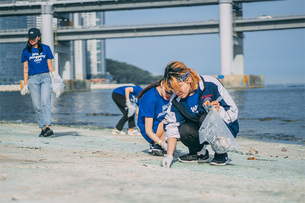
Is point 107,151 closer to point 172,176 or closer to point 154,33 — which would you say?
point 172,176

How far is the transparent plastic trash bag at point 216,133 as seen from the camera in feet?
12.9

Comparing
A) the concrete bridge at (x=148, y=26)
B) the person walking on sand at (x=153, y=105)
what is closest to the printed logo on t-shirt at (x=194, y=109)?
the person walking on sand at (x=153, y=105)

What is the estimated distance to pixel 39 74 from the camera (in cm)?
701

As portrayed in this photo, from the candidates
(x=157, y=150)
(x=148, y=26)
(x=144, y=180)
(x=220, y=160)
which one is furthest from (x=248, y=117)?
(x=148, y=26)

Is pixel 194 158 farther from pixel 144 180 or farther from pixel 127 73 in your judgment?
pixel 127 73

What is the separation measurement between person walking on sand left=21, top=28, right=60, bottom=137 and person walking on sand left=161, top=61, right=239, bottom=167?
3236mm

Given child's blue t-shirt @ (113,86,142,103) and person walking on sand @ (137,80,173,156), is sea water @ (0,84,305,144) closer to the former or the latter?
child's blue t-shirt @ (113,86,142,103)

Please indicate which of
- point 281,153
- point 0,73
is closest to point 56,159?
point 281,153

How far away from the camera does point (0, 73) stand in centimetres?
11838

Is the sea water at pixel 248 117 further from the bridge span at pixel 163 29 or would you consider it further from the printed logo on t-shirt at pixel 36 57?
the bridge span at pixel 163 29

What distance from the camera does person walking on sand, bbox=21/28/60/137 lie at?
22.8 ft

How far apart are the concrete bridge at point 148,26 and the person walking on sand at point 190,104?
50.9 meters

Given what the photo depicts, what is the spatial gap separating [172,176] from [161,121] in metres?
1.54

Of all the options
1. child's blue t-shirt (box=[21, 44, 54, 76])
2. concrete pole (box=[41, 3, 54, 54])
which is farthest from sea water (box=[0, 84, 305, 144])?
concrete pole (box=[41, 3, 54, 54])
